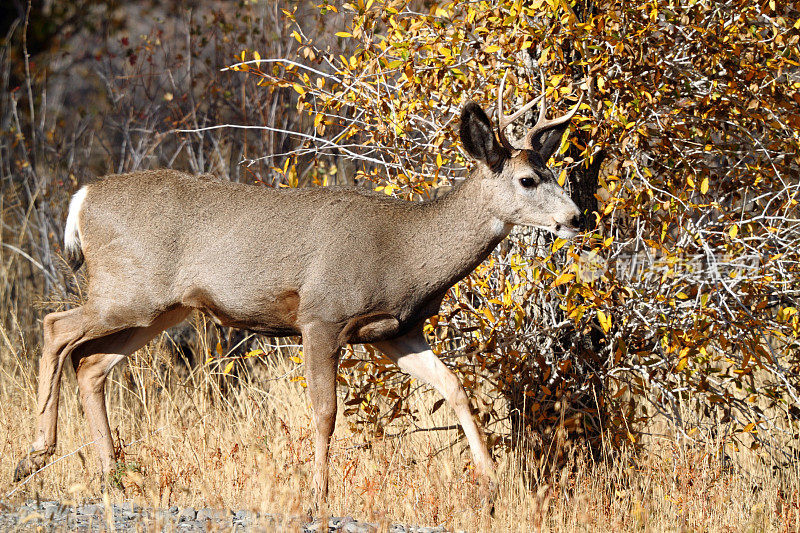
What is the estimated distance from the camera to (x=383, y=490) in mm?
5691

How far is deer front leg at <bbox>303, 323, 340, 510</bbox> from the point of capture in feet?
19.0

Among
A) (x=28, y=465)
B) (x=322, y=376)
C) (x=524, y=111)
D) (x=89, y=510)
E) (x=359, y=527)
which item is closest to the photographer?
(x=359, y=527)

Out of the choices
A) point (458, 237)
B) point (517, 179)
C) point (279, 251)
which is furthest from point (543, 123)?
point (279, 251)

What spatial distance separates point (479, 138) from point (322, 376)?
63.4 inches

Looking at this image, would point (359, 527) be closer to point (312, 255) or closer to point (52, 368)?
point (312, 255)

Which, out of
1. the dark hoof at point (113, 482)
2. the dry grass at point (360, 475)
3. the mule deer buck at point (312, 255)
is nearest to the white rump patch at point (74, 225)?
the mule deer buck at point (312, 255)

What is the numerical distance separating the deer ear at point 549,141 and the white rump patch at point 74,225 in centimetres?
280

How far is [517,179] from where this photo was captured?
584cm

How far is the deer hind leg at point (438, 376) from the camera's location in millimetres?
5691

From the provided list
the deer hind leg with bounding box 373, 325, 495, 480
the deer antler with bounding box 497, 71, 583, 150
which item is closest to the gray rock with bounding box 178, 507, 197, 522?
the deer hind leg with bounding box 373, 325, 495, 480

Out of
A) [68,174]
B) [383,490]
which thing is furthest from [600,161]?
[68,174]

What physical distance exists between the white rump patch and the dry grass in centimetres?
128

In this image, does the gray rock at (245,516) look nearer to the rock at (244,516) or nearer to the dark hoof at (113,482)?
the rock at (244,516)

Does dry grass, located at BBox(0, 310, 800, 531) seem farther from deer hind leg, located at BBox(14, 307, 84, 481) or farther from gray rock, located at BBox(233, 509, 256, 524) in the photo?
deer hind leg, located at BBox(14, 307, 84, 481)
